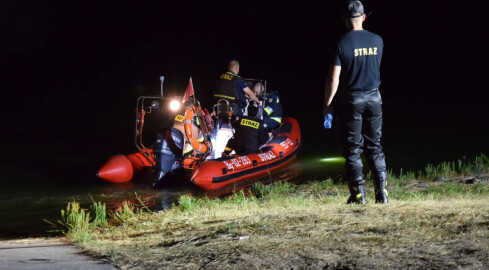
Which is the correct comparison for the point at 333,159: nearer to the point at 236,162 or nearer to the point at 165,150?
the point at 236,162

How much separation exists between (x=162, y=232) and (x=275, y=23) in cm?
3684

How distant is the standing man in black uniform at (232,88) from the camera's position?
1333 centimetres

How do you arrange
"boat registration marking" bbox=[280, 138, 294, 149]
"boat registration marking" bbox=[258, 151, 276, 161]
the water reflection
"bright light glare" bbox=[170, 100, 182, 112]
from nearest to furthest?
the water reflection → "bright light glare" bbox=[170, 100, 182, 112] → "boat registration marking" bbox=[258, 151, 276, 161] → "boat registration marking" bbox=[280, 138, 294, 149]

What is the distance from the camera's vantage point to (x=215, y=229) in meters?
6.27

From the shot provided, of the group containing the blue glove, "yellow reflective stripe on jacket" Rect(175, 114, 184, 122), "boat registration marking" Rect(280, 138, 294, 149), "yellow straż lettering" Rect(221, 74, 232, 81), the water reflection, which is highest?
A: "yellow straż lettering" Rect(221, 74, 232, 81)

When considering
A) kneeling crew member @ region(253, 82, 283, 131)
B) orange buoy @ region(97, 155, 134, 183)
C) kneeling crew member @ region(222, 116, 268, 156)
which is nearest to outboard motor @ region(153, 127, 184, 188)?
orange buoy @ region(97, 155, 134, 183)

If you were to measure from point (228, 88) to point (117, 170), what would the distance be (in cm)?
239

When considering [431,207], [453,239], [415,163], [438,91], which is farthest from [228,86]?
[438,91]

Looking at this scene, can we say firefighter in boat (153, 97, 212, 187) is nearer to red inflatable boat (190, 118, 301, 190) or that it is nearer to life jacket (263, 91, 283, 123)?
red inflatable boat (190, 118, 301, 190)

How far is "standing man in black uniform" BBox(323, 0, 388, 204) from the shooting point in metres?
7.09

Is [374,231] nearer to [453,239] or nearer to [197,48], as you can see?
[453,239]

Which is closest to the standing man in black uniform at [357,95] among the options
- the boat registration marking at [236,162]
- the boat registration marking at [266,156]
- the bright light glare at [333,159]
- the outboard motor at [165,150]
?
the outboard motor at [165,150]

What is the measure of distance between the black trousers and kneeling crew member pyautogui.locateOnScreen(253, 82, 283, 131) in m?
7.04

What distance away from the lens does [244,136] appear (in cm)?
1341
